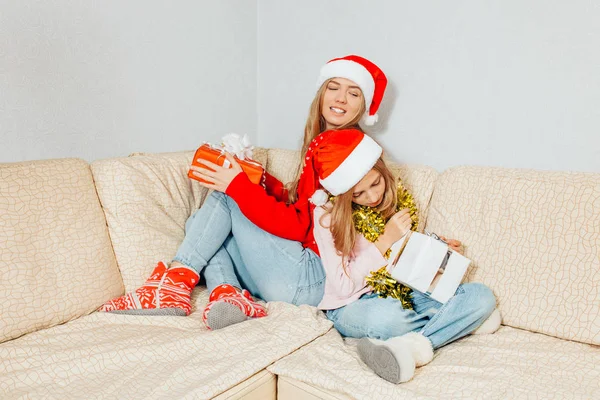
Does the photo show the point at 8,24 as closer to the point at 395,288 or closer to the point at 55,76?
the point at 55,76

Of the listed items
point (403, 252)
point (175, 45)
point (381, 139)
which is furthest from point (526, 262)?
point (175, 45)

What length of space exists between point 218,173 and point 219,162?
4 cm

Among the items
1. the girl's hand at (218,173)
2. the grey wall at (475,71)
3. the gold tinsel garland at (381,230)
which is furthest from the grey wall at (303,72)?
the girl's hand at (218,173)

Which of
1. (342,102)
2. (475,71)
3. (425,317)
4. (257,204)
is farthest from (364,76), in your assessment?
(425,317)

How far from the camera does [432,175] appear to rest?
176 cm

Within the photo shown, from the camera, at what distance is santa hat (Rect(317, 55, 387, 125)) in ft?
5.80

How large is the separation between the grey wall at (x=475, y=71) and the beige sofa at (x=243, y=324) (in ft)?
0.64

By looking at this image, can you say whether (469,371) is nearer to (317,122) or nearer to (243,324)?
(243,324)

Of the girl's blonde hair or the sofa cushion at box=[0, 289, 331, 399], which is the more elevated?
the girl's blonde hair

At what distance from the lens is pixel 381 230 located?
153 centimetres

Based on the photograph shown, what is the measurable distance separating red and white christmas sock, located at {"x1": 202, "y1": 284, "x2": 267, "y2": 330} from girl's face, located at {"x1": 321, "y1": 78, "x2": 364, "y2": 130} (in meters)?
0.69

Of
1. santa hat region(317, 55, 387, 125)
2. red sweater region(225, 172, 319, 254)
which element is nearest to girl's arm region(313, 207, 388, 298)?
red sweater region(225, 172, 319, 254)

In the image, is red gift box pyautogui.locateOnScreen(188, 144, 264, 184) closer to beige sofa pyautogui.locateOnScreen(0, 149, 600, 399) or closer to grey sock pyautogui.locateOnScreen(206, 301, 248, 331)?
beige sofa pyautogui.locateOnScreen(0, 149, 600, 399)

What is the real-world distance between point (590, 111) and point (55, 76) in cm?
178
